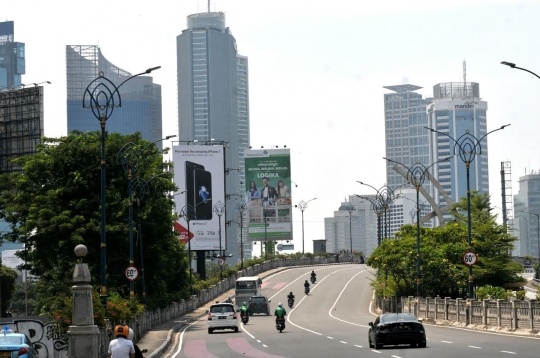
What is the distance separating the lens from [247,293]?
3401 inches

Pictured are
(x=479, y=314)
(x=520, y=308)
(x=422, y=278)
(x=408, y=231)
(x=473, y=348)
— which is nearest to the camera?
(x=473, y=348)

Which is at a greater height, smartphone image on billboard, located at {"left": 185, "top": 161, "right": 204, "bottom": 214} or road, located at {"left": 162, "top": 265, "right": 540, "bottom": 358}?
smartphone image on billboard, located at {"left": 185, "top": 161, "right": 204, "bottom": 214}

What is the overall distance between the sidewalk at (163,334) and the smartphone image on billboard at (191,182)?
1147 cm

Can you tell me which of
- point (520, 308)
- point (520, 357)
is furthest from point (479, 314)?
point (520, 357)

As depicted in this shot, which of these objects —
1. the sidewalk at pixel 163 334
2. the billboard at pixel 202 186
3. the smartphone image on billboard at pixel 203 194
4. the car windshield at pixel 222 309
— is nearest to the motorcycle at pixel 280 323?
the car windshield at pixel 222 309

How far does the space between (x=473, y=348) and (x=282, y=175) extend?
87.6 meters

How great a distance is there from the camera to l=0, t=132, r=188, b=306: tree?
60094 millimetres

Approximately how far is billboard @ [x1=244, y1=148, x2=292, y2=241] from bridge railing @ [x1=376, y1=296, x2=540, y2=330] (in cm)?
4992

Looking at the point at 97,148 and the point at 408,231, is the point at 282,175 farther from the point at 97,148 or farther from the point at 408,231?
the point at 97,148

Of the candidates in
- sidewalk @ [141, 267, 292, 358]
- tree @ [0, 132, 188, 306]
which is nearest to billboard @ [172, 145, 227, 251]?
sidewalk @ [141, 267, 292, 358]

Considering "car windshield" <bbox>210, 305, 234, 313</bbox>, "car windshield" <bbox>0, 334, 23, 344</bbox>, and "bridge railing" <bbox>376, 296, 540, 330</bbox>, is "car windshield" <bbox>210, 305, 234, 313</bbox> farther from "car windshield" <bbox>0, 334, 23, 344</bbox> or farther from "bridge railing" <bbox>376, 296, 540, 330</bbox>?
"car windshield" <bbox>0, 334, 23, 344</bbox>

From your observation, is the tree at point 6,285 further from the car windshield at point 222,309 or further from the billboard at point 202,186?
the car windshield at point 222,309

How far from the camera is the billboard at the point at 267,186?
121 meters

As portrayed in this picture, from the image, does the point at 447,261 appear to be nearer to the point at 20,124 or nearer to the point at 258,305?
the point at 258,305
